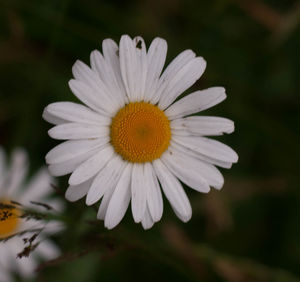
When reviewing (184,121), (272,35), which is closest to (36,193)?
(184,121)

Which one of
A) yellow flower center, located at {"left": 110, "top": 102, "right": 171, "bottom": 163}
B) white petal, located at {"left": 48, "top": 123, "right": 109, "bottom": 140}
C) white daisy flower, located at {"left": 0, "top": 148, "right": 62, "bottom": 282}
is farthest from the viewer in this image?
white daisy flower, located at {"left": 0, "top": 148, "right": 62, "bottom": 282}

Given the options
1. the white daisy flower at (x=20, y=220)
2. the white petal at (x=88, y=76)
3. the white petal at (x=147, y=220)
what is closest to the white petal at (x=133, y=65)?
the white petal at (x=88, y=76)

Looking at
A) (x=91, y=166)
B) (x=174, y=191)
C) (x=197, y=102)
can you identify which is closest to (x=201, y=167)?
(x=174, y=191)

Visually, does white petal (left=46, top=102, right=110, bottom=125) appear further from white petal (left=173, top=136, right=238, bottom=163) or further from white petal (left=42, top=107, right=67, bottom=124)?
white petal (left=173, top=136, right=238, bottom=163)

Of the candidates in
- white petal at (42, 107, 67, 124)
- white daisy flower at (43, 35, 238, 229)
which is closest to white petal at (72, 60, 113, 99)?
white daisy flower at (43, 35, 238, 229)

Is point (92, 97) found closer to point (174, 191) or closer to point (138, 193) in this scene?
point (138, 193)

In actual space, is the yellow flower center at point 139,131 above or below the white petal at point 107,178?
above

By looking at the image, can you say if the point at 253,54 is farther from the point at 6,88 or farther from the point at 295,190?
the point at 6,88

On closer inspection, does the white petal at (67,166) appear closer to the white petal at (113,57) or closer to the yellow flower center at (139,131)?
the yellow flower center at (139,131)

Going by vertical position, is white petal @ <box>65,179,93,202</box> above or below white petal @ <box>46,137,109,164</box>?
below
